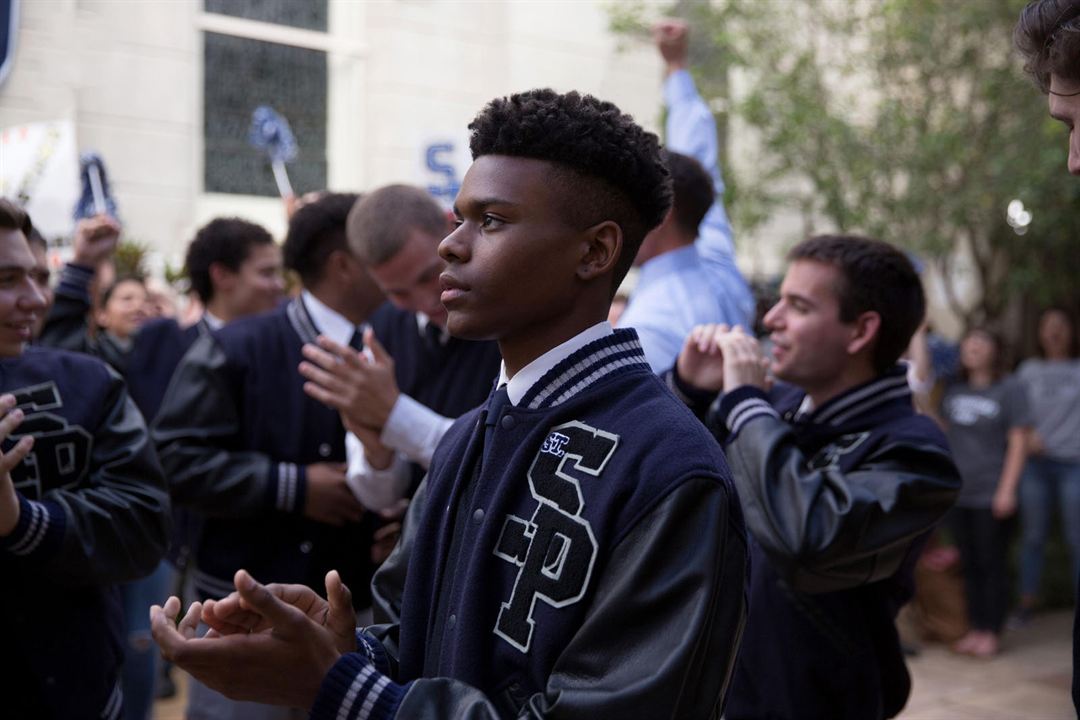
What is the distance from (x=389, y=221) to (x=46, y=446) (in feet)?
3.61

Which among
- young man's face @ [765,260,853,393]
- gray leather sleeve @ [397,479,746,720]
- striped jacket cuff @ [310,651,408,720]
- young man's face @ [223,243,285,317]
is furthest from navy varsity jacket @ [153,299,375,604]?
gray leather sleeve @ [397,479,746,720]

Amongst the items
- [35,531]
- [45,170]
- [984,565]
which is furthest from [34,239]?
[984,565]

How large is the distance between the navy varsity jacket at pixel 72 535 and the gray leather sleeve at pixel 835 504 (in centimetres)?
142

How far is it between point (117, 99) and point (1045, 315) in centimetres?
702

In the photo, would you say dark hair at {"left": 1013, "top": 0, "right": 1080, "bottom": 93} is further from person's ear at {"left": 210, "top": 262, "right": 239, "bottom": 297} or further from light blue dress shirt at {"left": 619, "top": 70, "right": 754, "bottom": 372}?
person's ear at {"left": 210, "top": 262, "right": 239, "bottom": 297}

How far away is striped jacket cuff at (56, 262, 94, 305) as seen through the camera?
404 cm

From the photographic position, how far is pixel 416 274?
3.13 m

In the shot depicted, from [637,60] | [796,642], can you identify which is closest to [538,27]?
[637,60]

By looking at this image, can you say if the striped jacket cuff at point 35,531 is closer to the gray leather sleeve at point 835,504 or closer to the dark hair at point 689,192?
the gray leather sleeve at point 835,504

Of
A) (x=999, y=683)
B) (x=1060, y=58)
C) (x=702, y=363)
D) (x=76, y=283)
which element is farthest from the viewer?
(x=999, y=683)

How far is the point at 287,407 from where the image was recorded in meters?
3.33

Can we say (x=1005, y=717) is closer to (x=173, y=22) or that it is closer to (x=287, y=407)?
(x=287, y=407)

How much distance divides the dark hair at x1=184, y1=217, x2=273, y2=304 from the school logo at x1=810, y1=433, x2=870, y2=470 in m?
2.74

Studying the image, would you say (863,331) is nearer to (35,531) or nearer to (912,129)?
(35,531)
